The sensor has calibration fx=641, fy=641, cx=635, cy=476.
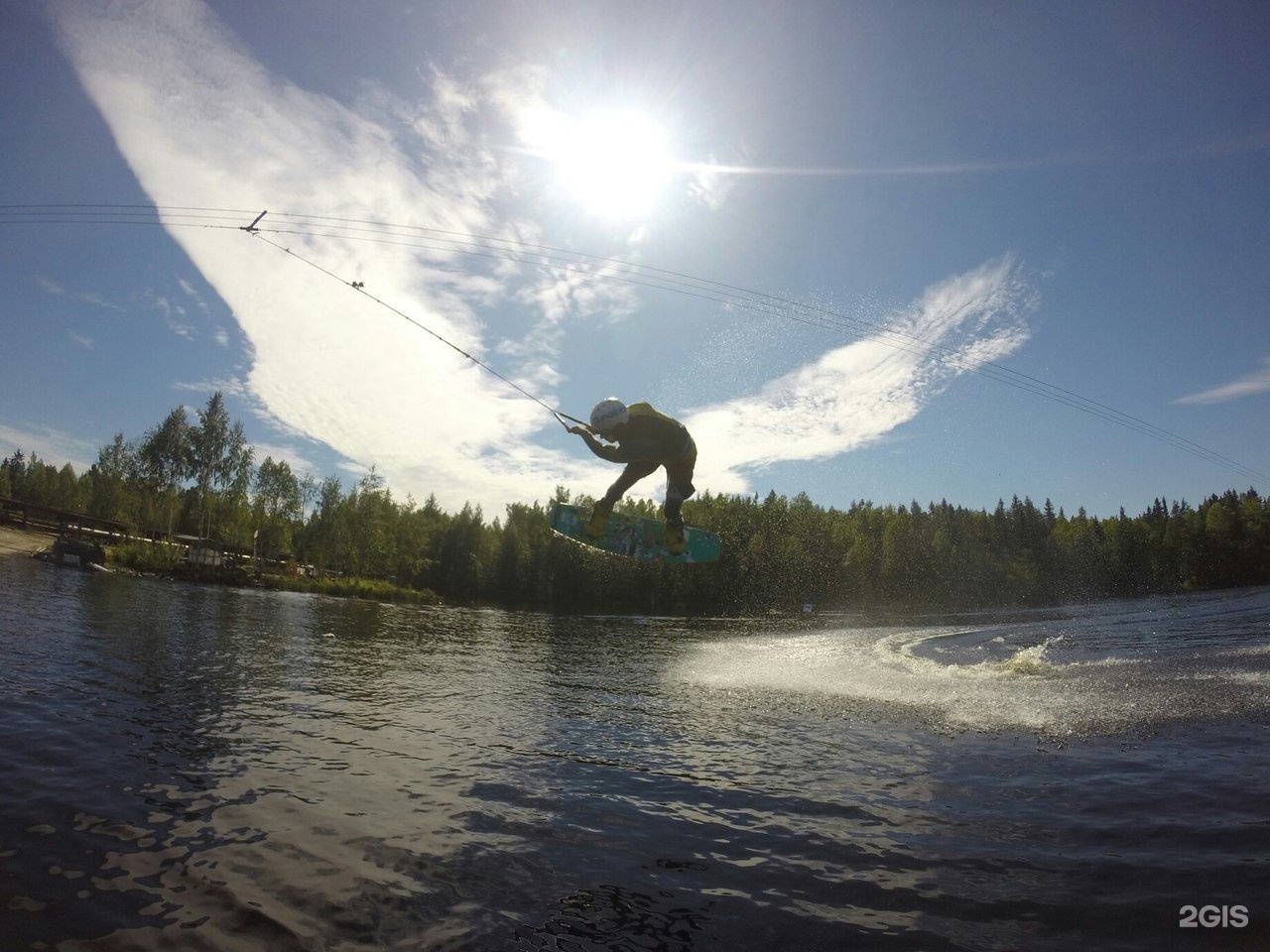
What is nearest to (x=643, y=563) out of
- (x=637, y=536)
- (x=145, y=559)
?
(x=145, y=559)

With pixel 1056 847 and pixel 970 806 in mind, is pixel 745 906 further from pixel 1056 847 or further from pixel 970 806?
pixel 970 806

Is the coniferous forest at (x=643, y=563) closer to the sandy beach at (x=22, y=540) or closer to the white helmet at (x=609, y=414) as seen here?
the sandy beach at (x=22, y=540)

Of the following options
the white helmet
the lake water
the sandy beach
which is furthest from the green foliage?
the white helmet

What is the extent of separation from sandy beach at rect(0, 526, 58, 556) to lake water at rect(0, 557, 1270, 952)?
53200 mm

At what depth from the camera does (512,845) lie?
264 inches

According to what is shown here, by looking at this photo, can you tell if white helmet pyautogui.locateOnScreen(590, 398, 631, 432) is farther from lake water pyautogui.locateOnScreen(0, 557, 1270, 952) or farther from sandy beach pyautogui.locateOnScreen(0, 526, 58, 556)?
sandy beach pyautogui.locateOnScreen(0, 526, 58, 556)

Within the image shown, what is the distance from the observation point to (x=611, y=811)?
786 centimetres

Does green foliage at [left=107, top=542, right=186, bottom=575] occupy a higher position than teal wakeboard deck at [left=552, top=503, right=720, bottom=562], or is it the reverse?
teal wakeboard deck at [left=552, top=503, right=720, bottom=562]

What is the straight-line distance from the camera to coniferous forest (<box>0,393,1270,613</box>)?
8781cm

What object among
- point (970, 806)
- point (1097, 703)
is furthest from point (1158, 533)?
point (970, 806)

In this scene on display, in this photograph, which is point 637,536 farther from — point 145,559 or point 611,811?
point 145,559

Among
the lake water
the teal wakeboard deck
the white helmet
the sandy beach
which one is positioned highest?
the white helmet

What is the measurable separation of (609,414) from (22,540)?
73360mm

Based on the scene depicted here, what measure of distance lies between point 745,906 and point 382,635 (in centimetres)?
2646
